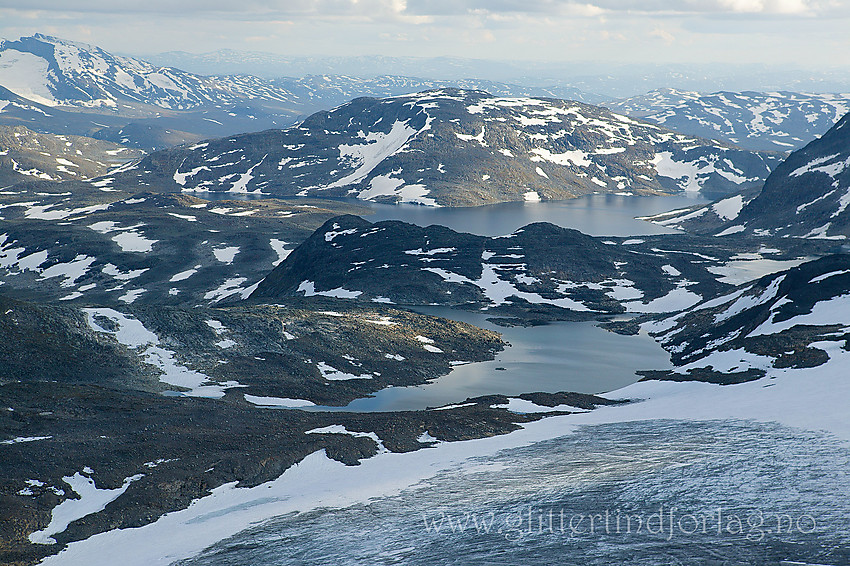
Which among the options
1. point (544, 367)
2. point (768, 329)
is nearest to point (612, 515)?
point (768, 329)

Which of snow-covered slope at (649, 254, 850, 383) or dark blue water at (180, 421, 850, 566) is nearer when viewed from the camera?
dark blue water at (180, 421, 850, 566)

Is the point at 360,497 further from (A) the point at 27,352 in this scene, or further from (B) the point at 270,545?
(A) the point at 27,352

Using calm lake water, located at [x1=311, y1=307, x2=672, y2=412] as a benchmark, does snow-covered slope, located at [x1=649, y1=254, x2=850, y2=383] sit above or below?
above

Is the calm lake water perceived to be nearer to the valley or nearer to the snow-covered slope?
the valley

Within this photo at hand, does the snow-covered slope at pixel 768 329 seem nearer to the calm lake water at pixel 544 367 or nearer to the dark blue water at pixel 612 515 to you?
the calm lake water at pixel 544 367

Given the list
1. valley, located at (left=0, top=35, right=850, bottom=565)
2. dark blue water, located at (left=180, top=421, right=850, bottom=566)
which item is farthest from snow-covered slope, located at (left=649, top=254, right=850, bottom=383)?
dark blue water, located at (left=180, top=421, right=850, bottom=566)

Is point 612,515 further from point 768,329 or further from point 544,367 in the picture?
point 544,367

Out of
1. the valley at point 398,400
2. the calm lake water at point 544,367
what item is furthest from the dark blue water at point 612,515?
the calm lake water at point 544,367

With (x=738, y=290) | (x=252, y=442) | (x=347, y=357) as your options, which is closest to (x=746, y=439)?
(x=252, y=442)
